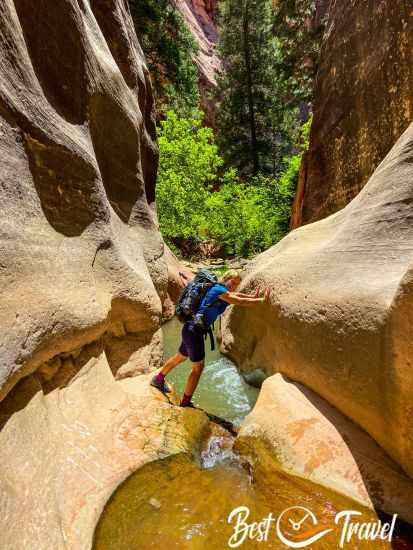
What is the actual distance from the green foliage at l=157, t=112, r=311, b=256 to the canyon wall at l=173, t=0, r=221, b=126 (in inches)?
446

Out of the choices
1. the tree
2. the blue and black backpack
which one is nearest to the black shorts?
the blue and black backpack

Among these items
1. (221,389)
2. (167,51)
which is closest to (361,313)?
(221,389)

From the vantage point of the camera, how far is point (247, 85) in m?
21.1

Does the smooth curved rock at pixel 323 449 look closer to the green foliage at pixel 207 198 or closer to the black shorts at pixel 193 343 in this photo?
the black shorts at pixel 193 343

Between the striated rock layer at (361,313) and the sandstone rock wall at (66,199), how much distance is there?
215cm

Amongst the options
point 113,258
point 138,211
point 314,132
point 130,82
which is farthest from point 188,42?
point 113,258

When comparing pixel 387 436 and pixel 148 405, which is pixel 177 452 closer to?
pixel 148 405

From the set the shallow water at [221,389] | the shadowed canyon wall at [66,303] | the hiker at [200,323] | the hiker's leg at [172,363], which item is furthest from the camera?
the shallow water at [221,389]

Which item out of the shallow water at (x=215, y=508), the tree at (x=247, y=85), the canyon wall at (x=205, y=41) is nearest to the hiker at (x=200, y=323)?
the shallow water at (x=215, y=508)

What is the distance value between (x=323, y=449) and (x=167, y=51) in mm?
16747

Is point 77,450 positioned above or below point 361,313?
below

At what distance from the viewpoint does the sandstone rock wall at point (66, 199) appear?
8.63 feet

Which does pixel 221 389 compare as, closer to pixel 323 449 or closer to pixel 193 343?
pixel 193 343

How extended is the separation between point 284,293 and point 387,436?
1916mm
